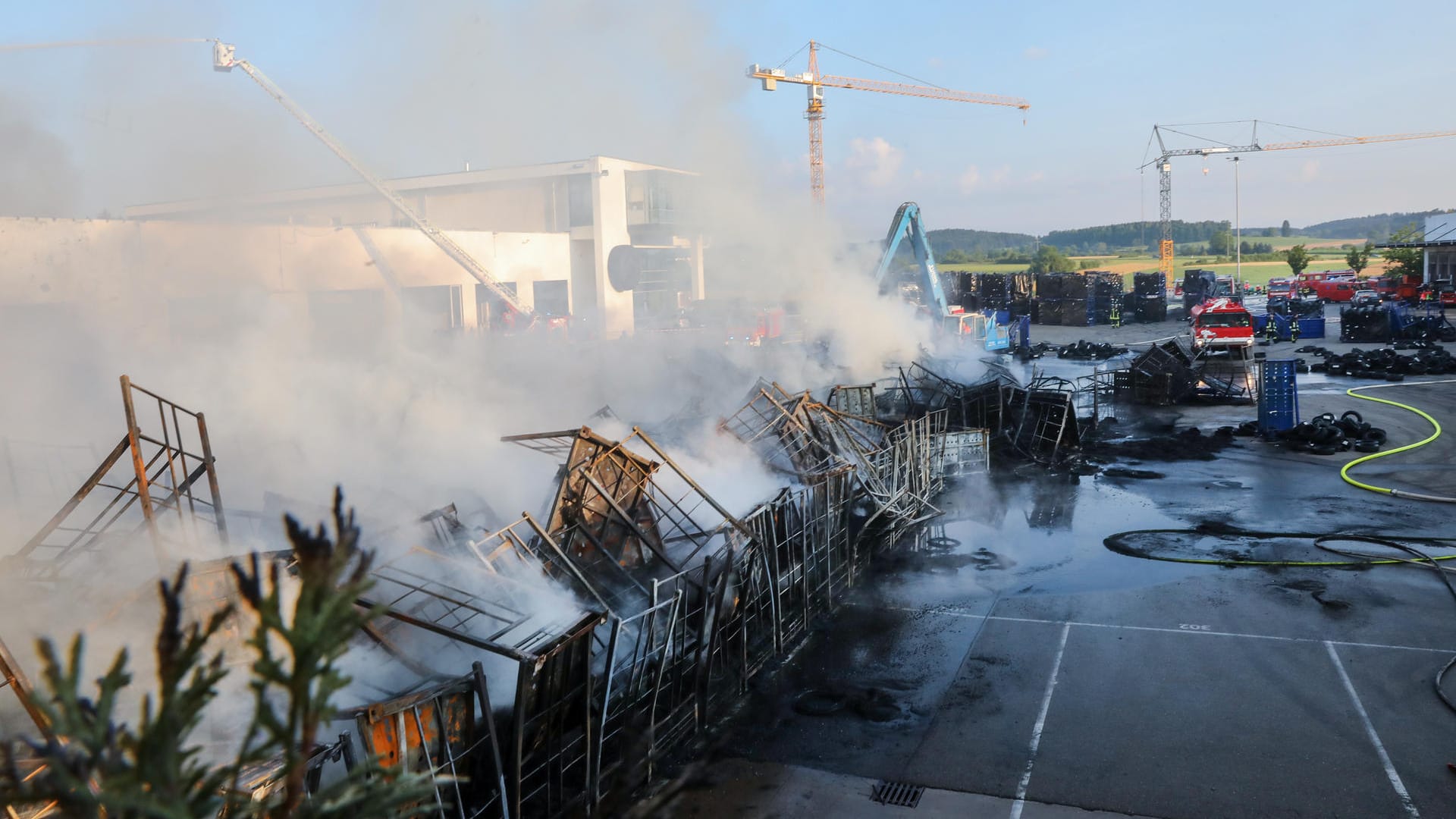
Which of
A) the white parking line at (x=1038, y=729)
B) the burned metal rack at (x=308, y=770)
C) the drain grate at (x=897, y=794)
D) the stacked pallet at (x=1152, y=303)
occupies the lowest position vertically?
the drain grate at (x=897, y=794)

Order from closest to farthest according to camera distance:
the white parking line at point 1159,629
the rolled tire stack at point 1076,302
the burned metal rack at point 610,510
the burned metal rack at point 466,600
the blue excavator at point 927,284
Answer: the burned metal rack at point 466,600, the burned metal rack at point 610,510, the white parking line at point 1159,629, the blue excavator at point 927,284, the rolled tire stack at point 1076,302

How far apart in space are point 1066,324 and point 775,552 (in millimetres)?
39966

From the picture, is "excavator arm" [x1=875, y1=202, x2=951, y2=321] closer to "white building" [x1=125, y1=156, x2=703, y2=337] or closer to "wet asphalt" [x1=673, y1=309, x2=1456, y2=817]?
"white building" [x1=125, y1=156, x2=703, y2=337]

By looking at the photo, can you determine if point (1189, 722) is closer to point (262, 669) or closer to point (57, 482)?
point (262, 669)

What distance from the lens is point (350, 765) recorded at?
178 inches

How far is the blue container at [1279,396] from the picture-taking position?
17.0 m

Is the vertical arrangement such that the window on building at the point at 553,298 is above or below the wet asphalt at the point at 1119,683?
above

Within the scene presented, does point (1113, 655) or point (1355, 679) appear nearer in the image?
point (1355, 679)

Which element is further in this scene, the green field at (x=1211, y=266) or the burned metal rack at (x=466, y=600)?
the green field at (x=1211, y=266)

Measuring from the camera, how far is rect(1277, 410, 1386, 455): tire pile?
16.0 metres

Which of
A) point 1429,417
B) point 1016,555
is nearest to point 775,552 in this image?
point 1016,555

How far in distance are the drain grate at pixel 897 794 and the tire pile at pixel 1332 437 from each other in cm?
1300

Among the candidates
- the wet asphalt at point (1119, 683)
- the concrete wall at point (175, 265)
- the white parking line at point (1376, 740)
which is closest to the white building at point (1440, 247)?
the wet asphalt at point (1119, 683)

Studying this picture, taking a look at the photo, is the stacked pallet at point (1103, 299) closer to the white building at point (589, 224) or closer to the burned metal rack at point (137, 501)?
the white building at point (589, 224)
